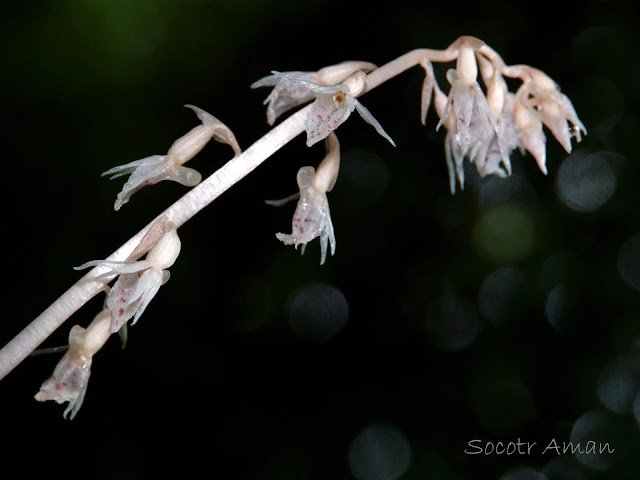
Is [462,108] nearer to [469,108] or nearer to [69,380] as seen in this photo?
[469,108]

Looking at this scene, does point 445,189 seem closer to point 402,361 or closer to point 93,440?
point 402,361

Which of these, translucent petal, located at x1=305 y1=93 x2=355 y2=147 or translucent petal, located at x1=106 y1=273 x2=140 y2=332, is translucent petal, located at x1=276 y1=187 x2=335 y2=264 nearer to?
translucent petal, located at x1=305 y1=93 x2=355 y2=147

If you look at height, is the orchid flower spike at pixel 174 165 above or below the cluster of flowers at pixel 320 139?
above

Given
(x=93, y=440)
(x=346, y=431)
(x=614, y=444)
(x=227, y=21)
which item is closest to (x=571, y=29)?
(x=227, y=21)

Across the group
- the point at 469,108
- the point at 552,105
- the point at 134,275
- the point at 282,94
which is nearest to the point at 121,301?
the point at 134,275

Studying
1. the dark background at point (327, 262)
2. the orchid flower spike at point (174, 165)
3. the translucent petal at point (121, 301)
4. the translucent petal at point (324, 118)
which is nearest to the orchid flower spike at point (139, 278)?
the translucent petal at point (121, 301)

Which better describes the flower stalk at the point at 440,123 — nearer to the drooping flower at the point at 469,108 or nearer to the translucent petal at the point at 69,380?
the drooping flower at the point at 469,108

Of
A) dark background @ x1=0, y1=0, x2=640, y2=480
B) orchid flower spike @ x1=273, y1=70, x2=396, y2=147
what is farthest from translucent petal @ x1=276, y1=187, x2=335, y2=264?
dark background @ x1=0, y1=0, x2=640, y2=480
